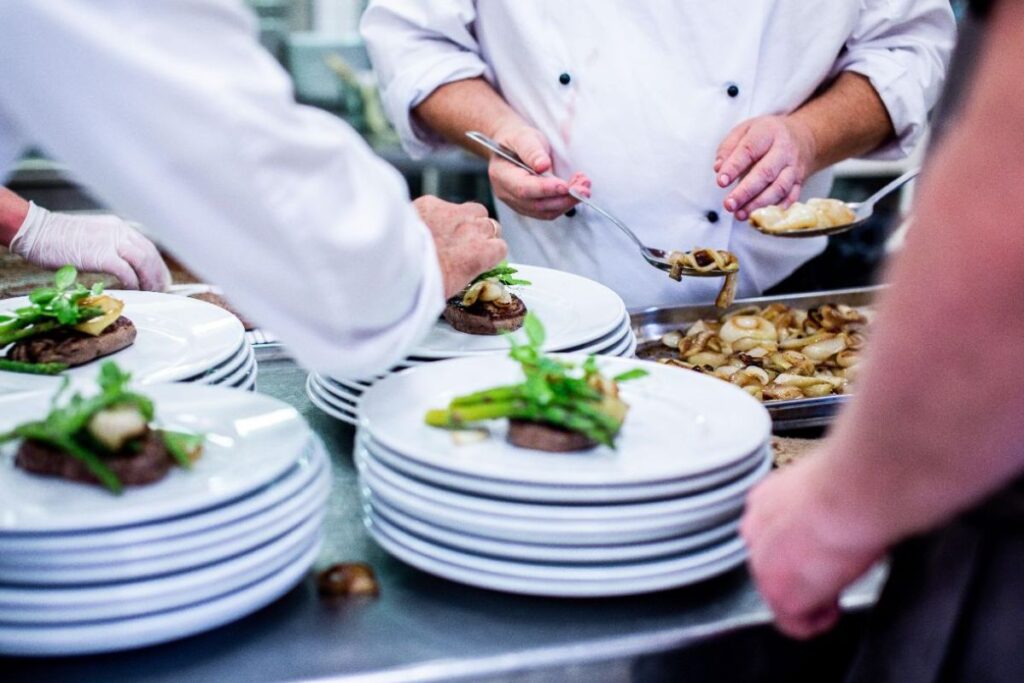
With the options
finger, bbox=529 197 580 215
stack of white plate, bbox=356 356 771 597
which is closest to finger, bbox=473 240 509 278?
stack of white plate, bbox=356 356 771 597

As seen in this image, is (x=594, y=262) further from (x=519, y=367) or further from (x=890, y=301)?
(x=890, y=301)

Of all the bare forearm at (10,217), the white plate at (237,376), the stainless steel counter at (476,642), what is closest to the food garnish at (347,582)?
the stainless steel counter at (476,642)

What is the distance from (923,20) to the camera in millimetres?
2443

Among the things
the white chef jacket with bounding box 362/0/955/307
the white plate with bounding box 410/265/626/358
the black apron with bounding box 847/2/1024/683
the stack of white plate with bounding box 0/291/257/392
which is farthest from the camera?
the white chef jacket with bounding box 362/0/955/307

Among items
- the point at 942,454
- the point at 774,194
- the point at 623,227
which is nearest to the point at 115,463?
the point at 942,454

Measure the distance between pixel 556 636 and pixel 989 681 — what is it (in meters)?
0.40

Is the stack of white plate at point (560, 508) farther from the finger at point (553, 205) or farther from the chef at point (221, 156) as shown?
the finger at point (553, 205)

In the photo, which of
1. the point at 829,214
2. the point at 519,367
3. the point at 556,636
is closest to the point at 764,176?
the point at 829,214

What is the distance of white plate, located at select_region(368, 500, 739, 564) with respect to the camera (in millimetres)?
1069

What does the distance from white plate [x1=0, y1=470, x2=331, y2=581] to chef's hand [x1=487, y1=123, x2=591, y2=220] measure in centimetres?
119

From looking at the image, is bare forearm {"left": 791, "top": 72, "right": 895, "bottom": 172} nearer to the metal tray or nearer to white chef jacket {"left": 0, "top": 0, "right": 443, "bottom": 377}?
the metal tray

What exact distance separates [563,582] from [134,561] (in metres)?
0.39

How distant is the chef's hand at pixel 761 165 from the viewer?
208cm

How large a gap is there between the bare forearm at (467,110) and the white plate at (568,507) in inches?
54.6
